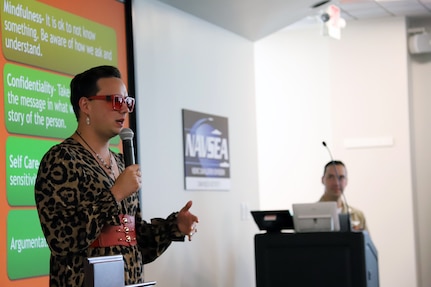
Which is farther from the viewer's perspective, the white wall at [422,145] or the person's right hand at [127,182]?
the white wall at [422,145]

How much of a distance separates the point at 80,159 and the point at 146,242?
1.39ft

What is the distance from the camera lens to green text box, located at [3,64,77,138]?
3781 millimetres

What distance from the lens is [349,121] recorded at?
344 inches

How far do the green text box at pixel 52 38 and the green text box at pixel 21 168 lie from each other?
400 mm

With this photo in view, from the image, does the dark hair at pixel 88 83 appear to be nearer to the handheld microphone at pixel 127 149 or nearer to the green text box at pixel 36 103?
the handheld microphone at pixel 127 149

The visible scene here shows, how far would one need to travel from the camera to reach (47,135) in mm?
4020

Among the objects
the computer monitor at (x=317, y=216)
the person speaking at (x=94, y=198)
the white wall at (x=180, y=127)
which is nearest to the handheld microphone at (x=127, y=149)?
the person speaking at (x=94, y=198)

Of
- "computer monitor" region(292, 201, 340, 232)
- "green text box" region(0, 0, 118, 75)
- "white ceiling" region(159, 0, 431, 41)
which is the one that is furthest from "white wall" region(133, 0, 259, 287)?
"computer monitor" region(292, 201, 340, 232)

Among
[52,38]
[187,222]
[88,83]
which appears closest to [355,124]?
[52,38]

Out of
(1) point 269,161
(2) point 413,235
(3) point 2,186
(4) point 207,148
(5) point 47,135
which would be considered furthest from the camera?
(1) point 269,161

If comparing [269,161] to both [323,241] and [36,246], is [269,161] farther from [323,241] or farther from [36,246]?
[36,246]

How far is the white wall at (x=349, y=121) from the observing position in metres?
8.53

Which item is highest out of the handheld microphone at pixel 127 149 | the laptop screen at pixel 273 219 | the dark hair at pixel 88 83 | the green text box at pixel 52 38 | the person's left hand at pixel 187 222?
the green text box at pixel 52 38

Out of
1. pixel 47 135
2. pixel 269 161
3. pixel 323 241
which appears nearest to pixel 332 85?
pixel 269 161
